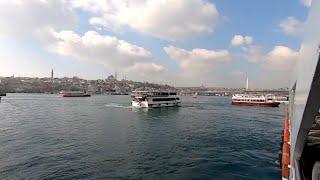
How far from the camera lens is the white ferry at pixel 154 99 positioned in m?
92.2

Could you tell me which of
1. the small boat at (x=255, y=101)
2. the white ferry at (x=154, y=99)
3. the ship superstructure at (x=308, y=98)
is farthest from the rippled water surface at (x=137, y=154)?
the small boat at (x=255, y=101)

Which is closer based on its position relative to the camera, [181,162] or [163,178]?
[163,178]

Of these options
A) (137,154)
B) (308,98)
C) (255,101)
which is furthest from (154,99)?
(308,98)

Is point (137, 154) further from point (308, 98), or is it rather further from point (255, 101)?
point (255, 101)

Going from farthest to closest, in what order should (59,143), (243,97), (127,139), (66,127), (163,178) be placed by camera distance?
(243,97)
(66,127)
(127,139)
(59,143)
(163,178)

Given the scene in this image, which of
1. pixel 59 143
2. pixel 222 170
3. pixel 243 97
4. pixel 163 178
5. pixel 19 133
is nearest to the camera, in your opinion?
pixel 163 178

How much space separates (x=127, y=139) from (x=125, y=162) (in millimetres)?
12389

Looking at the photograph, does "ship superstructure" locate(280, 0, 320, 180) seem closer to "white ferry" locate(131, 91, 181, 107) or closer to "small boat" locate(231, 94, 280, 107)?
"white ferry" locate(131, 91, 181, 107)

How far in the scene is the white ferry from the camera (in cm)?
9219

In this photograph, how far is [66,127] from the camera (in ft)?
165

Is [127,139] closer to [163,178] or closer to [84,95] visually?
[163,178]

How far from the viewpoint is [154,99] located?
93.1 meters

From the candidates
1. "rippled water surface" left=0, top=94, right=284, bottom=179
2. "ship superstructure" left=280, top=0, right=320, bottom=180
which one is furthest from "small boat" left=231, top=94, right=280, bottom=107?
"ship superstructure" left=280, top=0, right=320, bottom=180

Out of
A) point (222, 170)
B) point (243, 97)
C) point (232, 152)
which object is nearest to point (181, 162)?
point (222, 170)
